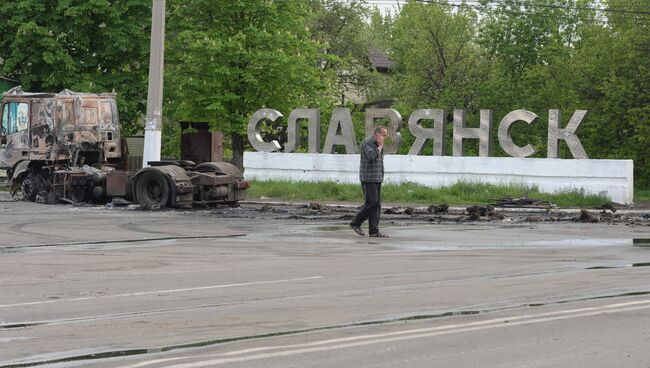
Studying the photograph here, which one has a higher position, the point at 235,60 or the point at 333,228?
A: the point at 235,60

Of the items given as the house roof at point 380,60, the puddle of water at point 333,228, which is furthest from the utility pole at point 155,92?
the house roof at point 380,60

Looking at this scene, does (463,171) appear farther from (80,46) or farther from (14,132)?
(80,46)

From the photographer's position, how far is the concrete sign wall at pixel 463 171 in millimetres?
31578

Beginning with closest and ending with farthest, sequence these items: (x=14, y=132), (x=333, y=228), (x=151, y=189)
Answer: (x=333, y=228) < (x=151, y=189) < (x=14, y=132)

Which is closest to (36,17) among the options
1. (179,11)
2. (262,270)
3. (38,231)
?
(179,11)

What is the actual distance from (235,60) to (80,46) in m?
7.47

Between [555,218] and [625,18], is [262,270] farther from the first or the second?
[625,18]

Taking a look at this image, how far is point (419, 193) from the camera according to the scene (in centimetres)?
3272

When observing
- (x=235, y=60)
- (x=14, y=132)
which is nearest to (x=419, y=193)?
Result: (x=235, y=60)

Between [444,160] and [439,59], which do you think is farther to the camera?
[439,59]

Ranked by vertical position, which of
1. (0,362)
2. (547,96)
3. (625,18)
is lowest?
(0,362)

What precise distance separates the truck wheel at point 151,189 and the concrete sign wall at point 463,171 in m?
9.95

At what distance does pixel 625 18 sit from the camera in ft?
175

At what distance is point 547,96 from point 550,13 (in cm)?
1269
